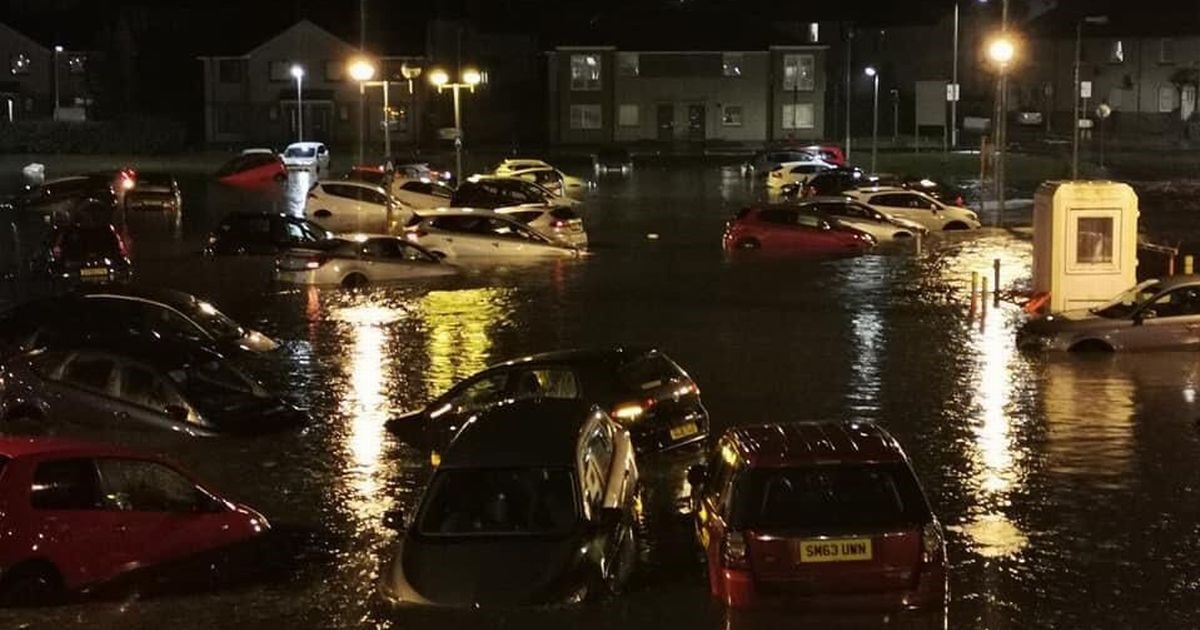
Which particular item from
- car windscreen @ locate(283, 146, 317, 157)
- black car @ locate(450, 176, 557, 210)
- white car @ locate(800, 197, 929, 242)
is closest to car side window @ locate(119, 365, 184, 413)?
white car @ locate(800, 197, 929, 242)

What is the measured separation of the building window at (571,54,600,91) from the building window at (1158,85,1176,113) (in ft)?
119

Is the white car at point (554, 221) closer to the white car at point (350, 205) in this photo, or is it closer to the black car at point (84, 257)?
the white car at point (350, 205)

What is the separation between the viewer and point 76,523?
1155cm

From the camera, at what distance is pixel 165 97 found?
354 feet

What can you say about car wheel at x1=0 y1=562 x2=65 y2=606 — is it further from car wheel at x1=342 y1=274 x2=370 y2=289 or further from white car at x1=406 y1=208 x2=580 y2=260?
white car at x1=406 y1=208 x2=580 y2=260

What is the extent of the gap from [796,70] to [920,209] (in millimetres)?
46122

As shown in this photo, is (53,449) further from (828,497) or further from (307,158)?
(307,158)

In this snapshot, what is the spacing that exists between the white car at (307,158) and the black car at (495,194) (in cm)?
2408

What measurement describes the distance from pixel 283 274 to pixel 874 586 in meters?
23.9

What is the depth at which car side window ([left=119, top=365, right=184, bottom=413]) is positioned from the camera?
1802 cm

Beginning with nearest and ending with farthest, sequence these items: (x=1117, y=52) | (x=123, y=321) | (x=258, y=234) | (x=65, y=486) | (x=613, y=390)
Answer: (x=65, y=486)
(x=613, y=390)
(x=123, y=321)
(x=258, y=234)
(x=1117, y=52)

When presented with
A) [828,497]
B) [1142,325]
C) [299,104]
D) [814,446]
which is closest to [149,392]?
[814,446]

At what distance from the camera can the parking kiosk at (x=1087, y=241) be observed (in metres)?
26.1

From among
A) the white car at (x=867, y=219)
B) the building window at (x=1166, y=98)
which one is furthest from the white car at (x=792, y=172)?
the building window at (x=1166, y=98)
